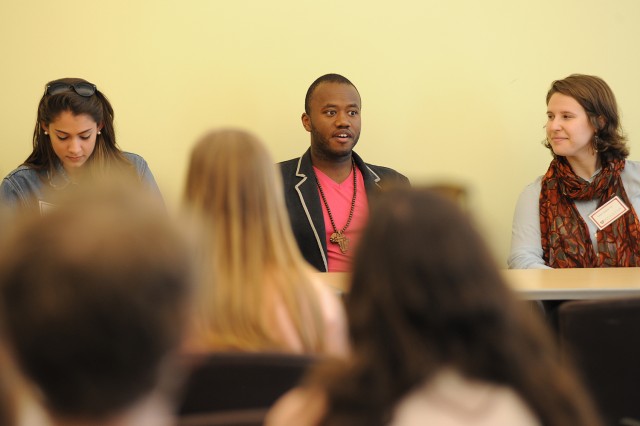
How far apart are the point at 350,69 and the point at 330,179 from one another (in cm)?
60

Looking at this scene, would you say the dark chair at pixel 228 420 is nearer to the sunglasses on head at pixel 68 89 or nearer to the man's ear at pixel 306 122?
the sunglasses on head at pixel 68 89

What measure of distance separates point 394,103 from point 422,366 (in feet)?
10.6

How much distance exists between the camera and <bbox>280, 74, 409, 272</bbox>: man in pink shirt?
12.2 ft

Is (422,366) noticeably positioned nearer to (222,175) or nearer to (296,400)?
(296,400)

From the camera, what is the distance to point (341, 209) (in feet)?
12.6

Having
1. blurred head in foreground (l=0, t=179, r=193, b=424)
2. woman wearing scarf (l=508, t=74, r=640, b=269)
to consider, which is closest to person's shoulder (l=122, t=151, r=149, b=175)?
woman wearing scarf (l=508, t=74, r=640, b=269)

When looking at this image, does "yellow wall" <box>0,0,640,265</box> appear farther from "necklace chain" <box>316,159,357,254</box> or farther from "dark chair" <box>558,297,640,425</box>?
"dark chair" <box>558,297,640,425</box>

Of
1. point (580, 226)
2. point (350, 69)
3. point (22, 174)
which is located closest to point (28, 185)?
point (22, 174)

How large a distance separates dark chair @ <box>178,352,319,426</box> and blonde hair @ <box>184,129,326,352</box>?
32cm

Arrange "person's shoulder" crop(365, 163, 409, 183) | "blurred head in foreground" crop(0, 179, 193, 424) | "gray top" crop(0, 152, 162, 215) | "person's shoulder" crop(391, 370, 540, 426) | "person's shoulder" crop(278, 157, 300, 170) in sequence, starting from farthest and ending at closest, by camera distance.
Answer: "person's shoulder" crop(365, 163, 409, 183) < "person's shoulder" crop(278, 157, 300, 170) < "gray top" crop(0, 152, 162, 215) < "person's shoulder" crop(391, 370, 540, 426) < "blurred head in foreground" crop(0, 179, 193, 424)

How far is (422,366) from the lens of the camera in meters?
1.07

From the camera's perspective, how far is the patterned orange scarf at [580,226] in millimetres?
3641

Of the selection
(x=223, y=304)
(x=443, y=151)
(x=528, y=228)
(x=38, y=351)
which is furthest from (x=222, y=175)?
(x=443, y=151)

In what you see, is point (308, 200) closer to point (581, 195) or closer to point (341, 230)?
point (341, 230)
